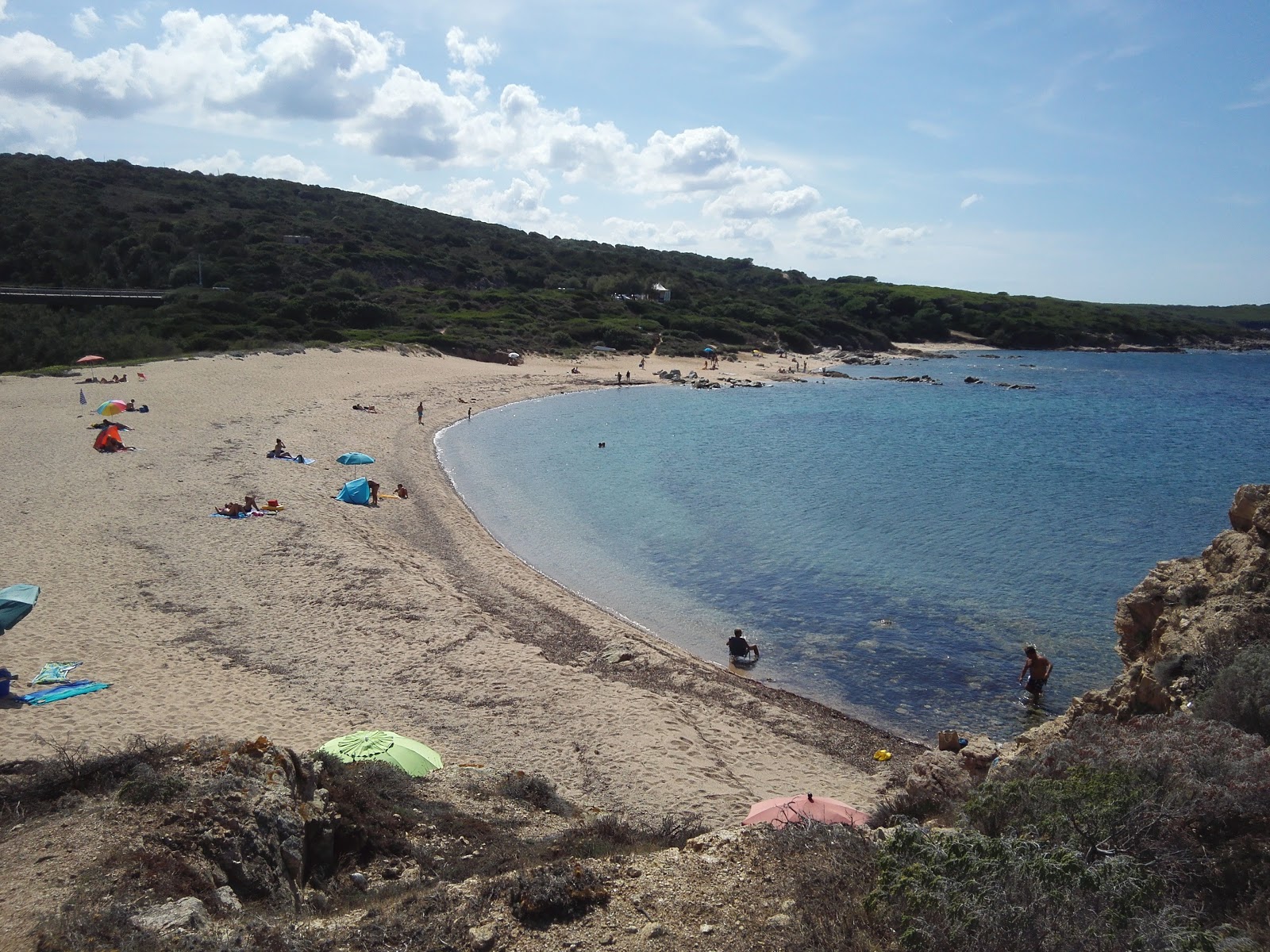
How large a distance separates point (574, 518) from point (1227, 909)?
19938 mm

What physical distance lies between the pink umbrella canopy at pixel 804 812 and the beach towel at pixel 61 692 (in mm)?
7958

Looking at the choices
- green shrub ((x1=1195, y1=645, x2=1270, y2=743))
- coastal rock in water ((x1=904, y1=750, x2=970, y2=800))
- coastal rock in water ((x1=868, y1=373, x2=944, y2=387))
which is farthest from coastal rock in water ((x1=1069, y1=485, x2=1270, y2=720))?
coastal rock in water ((x1=868, y1=373, x2=944, y2=387))

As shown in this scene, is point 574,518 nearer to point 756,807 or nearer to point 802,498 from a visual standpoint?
point 802,498

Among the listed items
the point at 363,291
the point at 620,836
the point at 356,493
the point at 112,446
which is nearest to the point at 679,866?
the point at 620,836

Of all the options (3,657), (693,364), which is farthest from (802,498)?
(693,364)

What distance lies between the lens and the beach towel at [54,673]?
404 inches

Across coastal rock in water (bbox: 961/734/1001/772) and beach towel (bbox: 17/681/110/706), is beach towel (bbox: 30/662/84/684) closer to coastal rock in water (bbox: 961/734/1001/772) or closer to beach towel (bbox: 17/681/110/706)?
beach towel (bbox: 17/681/110/706)

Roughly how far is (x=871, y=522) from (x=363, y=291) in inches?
2156

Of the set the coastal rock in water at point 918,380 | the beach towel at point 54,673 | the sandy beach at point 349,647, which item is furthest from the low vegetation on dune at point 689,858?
the coastal rock in water at point 918,380

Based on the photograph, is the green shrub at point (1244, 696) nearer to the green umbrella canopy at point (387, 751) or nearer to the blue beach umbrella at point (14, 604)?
the green umbrella canopy at point (387, 751)

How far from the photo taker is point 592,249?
447ft

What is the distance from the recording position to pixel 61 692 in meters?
9.97

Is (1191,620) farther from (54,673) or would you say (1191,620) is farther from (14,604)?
(14,604)

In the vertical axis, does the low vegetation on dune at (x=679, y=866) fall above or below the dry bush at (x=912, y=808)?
above
